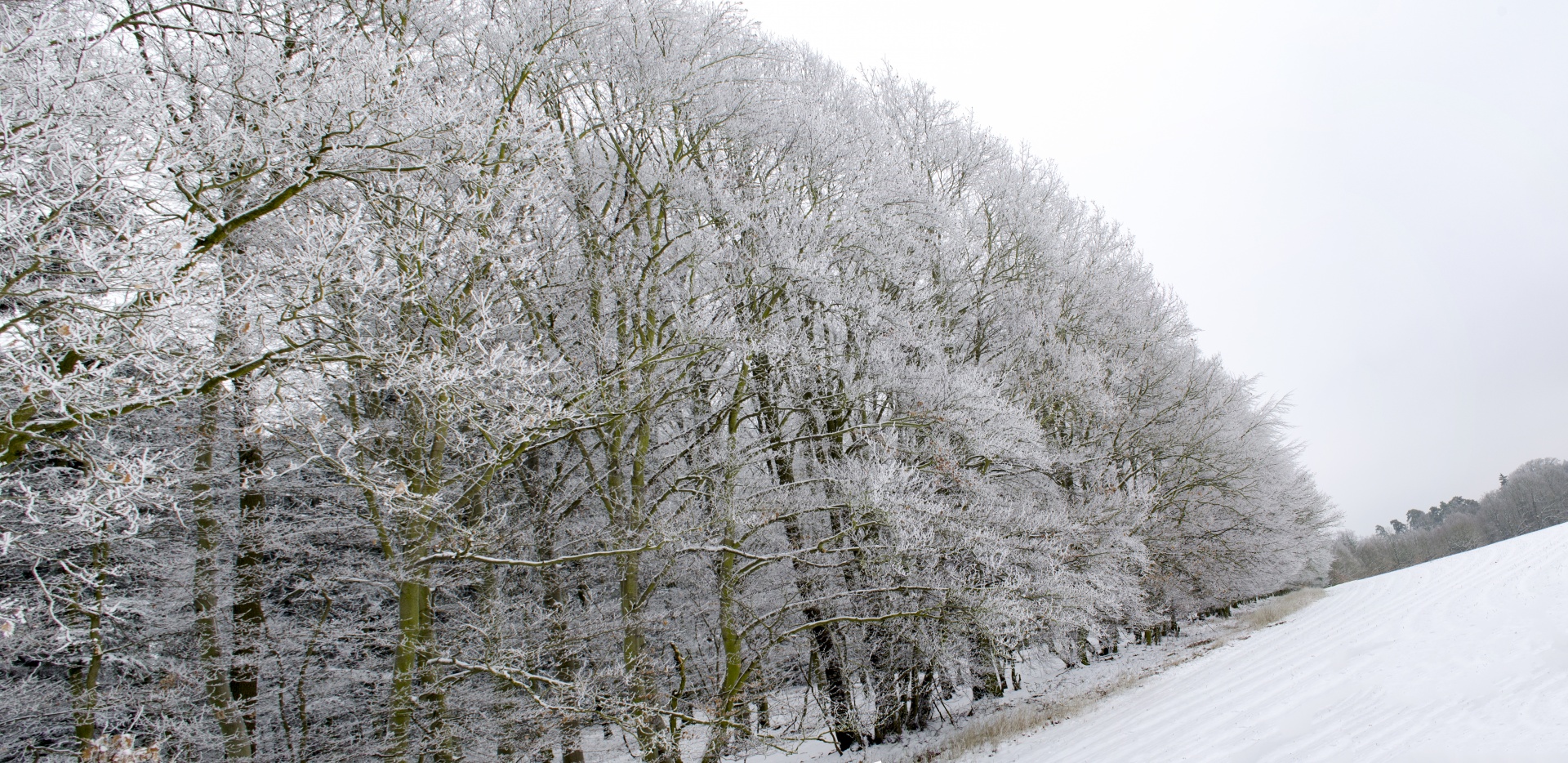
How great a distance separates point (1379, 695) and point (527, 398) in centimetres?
859

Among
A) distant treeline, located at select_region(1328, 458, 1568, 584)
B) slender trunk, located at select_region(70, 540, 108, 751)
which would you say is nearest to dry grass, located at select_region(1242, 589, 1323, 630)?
slender trunk, located at select_region(70, 540, 108, 751)

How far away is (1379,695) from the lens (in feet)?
24.0

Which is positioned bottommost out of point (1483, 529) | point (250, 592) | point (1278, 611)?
point (1483, 529)

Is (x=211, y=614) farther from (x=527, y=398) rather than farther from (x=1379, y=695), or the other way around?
(x=1379, y=695)

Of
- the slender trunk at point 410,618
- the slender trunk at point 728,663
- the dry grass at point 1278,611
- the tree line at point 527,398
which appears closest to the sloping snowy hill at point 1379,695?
the tree line at point 527,398

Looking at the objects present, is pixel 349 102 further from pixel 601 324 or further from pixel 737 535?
pixel 737 535

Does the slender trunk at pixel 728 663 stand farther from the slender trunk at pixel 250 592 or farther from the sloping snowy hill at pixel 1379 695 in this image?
the slender trunk at pixel 250 592

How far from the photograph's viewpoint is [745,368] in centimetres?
1005

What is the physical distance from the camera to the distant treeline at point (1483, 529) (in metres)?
63.8

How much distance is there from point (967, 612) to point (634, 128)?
7803 millimetres

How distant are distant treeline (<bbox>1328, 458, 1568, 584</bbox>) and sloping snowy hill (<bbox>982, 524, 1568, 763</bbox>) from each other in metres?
54.3

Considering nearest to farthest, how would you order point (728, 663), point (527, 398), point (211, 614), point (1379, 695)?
1. point (527, 398)
2. point (1379, 695)
3. point (211, 614)
4. point (728, 663)

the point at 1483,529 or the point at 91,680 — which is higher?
the point at 91,680

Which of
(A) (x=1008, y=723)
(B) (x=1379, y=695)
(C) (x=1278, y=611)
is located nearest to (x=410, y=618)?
(A) (x=1008, y=723)
